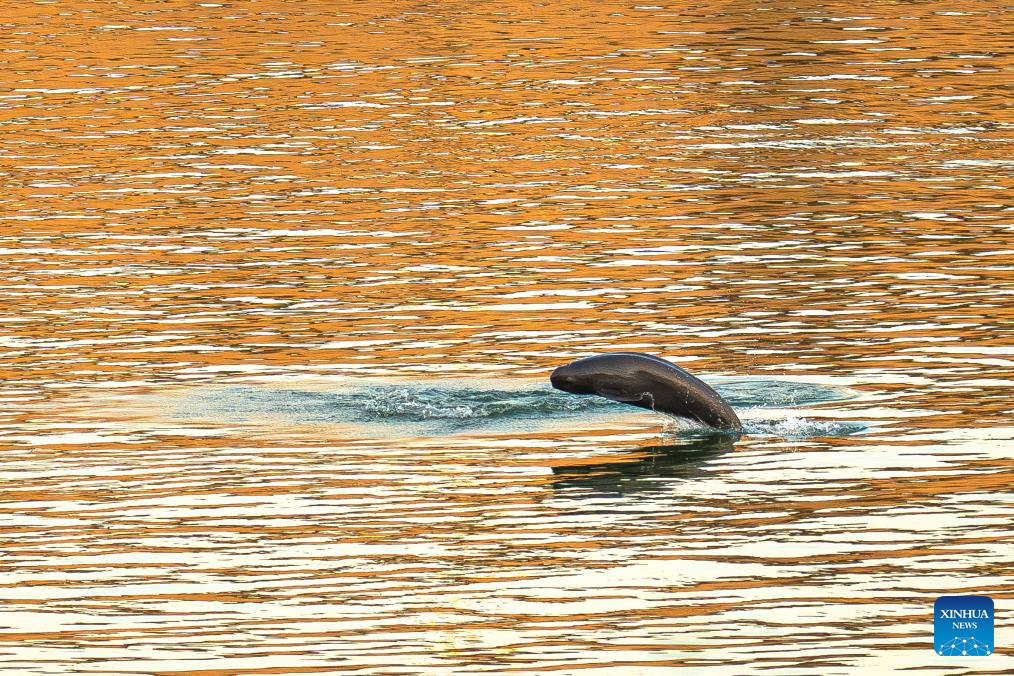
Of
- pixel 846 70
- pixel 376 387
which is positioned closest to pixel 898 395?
pixel 376 387

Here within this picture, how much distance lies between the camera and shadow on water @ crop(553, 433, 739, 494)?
823 inches

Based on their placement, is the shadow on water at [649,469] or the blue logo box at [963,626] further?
the shadow on water at [649,469]

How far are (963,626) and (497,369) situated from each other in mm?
10246

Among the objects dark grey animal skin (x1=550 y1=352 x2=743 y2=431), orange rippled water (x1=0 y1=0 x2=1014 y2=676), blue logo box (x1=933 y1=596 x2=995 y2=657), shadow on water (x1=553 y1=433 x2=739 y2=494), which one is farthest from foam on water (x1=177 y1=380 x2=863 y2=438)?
blue logo box (x1=933 y1=596 x2=995 y2=657)

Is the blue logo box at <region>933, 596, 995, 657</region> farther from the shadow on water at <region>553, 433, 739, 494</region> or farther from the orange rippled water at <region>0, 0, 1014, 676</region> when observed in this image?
the shadow on water at <region>553, 433, 739, 494</region>

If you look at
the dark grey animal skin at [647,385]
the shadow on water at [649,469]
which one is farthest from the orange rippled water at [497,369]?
the dark grey animal skin at [647,385]

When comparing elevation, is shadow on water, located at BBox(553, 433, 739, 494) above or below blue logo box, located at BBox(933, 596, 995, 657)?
below

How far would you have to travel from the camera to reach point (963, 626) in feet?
53.9

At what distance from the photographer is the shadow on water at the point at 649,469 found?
20906 millimetres

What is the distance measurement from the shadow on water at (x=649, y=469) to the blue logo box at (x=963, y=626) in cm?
438

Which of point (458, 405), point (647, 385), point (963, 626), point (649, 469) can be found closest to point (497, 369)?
point (458, 405)

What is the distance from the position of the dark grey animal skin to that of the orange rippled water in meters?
0.32

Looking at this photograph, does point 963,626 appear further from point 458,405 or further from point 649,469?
point 458,405

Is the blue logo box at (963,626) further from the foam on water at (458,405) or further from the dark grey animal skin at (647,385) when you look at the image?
the foam on water at (458,405)
